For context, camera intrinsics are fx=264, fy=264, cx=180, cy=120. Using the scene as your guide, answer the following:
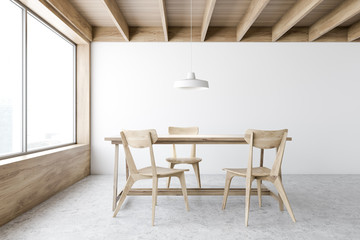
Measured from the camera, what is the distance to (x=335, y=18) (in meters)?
3.74

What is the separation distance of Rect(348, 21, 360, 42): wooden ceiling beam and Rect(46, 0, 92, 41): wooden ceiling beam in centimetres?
434

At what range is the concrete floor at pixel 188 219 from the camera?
2080 mm

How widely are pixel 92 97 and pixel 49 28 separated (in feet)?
4.46

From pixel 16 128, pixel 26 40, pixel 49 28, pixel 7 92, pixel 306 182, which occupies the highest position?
pixel 49 28

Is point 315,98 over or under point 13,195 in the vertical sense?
over

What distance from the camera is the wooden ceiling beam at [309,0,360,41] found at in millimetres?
3389

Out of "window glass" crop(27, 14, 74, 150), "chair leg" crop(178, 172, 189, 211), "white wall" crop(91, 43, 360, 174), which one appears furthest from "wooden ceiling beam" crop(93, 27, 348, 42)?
"chair leg" crop(178, 172, 189, 211)

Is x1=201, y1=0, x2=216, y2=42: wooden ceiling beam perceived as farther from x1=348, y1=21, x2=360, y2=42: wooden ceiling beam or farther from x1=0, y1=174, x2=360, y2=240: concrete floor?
x1=348, y1=21, x2=360, y2=42: wooden ceiling beam

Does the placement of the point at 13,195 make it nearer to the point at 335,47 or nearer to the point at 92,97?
the point at 92,97

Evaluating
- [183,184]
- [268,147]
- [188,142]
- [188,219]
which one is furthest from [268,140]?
[188,219]

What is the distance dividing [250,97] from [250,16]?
1452mm

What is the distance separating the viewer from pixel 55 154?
127 inches

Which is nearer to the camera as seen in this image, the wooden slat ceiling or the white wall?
the wooden slat ceiling

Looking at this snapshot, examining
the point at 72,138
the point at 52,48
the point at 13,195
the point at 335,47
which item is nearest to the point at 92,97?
the point at 72,138
